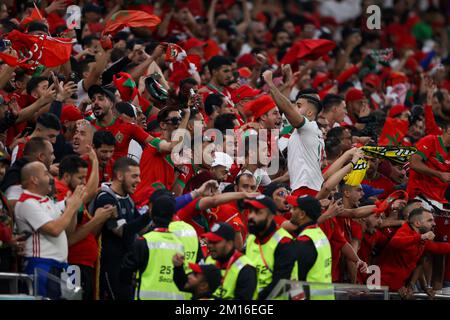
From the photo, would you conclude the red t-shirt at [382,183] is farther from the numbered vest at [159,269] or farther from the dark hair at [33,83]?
the numbered vest at [159,269]

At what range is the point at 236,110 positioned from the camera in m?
17.0

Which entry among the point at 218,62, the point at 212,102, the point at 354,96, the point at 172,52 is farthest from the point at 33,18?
the point at 354,96

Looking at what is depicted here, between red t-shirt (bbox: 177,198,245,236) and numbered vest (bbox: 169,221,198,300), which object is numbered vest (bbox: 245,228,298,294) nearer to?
numbered vest (bbox: 169,221,198,300)

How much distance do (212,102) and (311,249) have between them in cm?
520

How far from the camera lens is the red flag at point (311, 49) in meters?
20.2

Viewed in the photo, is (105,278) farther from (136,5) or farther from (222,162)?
(136,5)

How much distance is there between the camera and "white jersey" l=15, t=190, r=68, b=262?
12.0m

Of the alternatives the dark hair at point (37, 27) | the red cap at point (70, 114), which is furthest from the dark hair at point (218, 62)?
the red cap at point (70, 114)

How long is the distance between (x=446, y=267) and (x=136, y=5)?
8371 mm

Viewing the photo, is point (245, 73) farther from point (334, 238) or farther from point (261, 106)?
point (334, 238)

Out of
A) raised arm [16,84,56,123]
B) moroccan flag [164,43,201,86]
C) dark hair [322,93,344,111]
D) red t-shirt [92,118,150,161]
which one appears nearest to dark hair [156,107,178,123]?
red t-shirt [92,118,150,161]

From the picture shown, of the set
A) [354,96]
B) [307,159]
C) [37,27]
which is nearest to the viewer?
[307,159]

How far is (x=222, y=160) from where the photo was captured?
1488 centimetres

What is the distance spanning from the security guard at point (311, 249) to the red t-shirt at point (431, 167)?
4163mm
